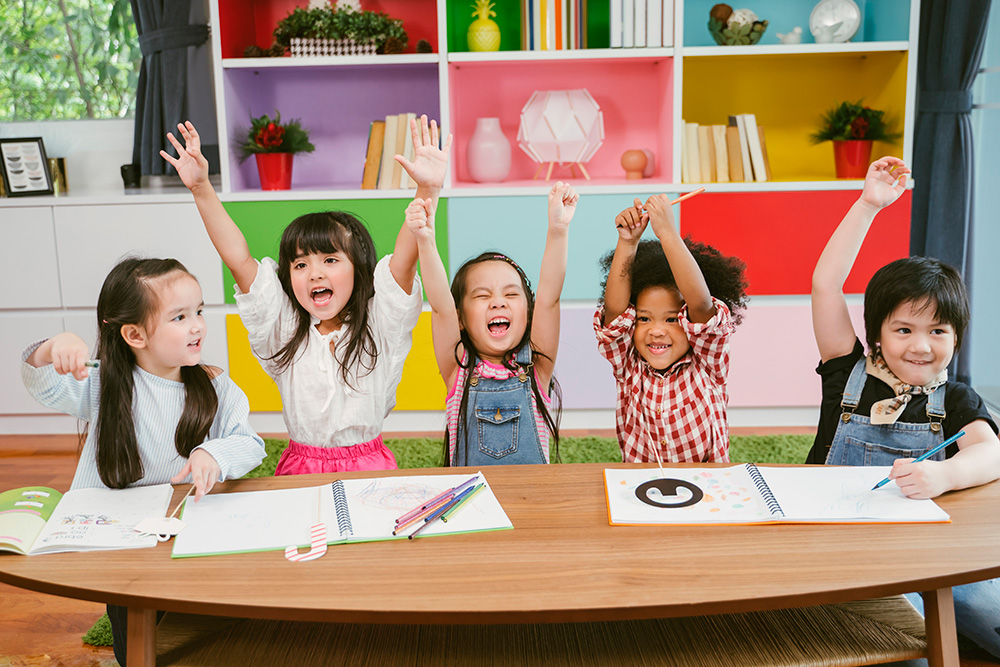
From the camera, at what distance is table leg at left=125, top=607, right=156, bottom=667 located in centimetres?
101

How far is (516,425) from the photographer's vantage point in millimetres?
1716

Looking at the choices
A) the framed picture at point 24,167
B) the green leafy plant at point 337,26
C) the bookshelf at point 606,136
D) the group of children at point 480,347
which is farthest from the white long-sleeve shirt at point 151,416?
the framed picture at point 24,167

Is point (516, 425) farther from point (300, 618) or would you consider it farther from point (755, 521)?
point (300, 618)

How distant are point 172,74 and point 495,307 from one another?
213cm

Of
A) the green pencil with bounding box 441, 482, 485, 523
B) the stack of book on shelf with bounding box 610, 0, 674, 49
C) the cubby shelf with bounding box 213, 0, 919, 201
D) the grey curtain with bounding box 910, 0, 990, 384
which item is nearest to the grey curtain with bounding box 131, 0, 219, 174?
Result: the cubby shelf with bounding box 213, 0, 919, 201

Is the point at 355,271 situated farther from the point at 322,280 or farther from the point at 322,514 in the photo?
the point at 322,514

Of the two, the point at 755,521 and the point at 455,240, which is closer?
the point at 755,521

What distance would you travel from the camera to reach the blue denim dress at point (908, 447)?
1486 mm

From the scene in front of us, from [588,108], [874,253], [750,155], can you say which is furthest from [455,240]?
[874,253]

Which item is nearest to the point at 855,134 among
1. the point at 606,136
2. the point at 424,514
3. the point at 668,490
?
the point at 606,136

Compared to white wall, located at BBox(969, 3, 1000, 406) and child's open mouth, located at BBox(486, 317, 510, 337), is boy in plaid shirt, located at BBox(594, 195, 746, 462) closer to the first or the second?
child's open mouth, located at BBox(486, 317, 510, 337)

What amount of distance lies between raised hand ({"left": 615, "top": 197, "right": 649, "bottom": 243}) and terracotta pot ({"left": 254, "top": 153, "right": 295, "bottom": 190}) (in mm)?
1746

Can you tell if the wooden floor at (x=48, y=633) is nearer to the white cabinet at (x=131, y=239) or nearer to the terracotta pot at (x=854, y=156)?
the white cabinet at (x=131, y=239)

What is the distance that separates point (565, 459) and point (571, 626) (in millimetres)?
1584
